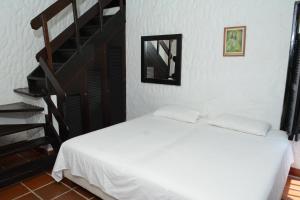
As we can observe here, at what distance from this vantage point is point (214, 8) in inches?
110

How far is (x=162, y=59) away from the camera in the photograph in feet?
11.0

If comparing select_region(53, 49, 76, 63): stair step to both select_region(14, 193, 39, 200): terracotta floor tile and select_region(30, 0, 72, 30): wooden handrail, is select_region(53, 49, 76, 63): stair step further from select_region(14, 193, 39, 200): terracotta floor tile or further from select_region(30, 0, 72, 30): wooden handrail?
select_region(14, 193, 39, 200): terracotta floor tile

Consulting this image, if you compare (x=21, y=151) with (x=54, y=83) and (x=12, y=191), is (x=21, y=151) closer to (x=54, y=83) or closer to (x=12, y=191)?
(x=12, y=191)

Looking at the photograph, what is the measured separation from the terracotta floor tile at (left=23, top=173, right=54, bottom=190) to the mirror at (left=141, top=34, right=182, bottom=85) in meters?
1.98

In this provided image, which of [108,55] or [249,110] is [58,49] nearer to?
[108,55]

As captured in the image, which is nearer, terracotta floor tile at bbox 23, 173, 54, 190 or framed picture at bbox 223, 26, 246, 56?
terracotta floor tile at bbox 23, 173, 54, 190

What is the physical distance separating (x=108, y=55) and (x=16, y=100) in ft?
4.81

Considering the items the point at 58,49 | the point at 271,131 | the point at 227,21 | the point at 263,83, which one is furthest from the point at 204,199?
the point at 58,49

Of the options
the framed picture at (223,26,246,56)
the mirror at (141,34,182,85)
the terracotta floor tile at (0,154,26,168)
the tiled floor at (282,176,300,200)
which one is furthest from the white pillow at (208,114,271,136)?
the terracotta floor tile at (0,154,26,168)

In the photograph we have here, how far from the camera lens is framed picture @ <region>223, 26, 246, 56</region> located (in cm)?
262

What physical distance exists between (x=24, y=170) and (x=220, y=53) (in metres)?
2.67

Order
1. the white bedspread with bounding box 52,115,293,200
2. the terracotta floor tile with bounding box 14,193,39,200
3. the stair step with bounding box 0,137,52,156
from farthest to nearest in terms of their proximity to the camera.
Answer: the stair step with bounding box 0,137,52,156 < the terracotta floor tile with bounding box 14,193,39,200 < the white bedspread with bounding box 52,115,293,200

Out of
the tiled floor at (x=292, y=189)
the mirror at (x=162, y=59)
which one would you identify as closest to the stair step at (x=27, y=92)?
the mirror at (x=162, y=59)

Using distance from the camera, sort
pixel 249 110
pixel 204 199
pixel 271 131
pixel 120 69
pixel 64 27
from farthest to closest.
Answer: pixel 120 69 < pixel 64 27 < pixel 249 110 < pixel 271 131 < pixel 204 199
